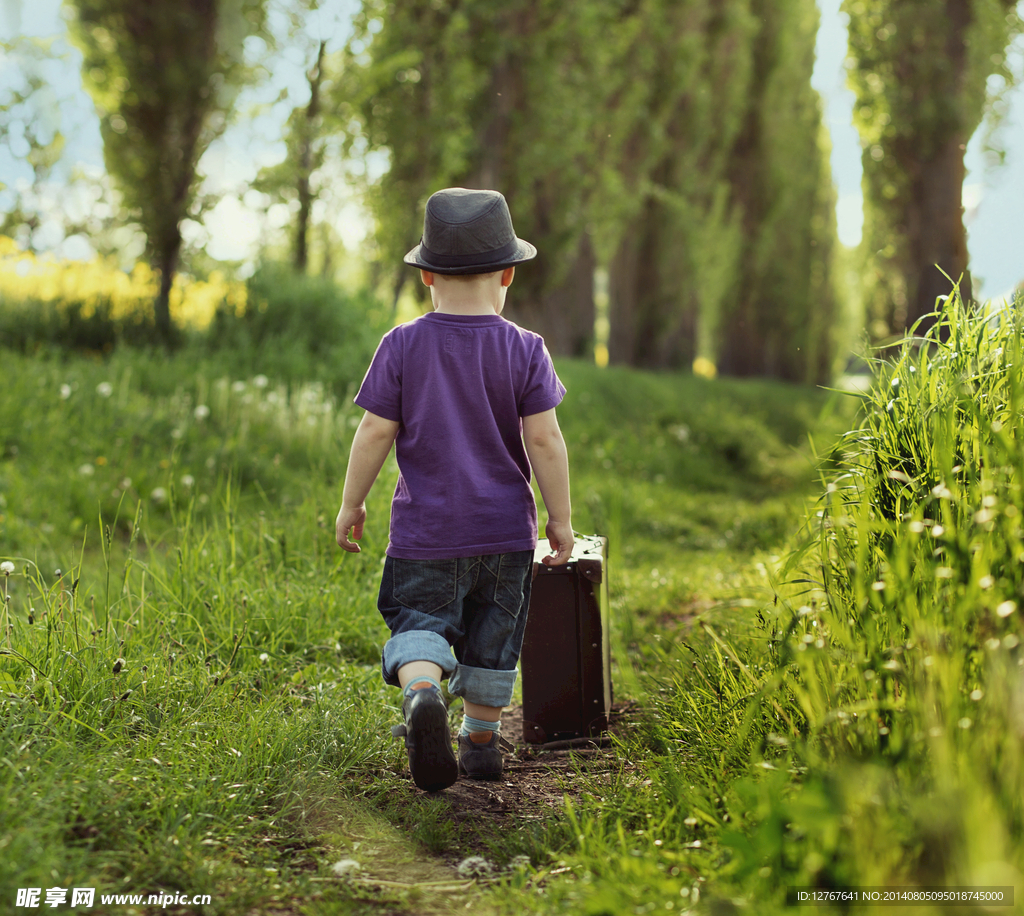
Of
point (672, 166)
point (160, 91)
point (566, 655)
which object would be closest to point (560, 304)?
point (672, 166)

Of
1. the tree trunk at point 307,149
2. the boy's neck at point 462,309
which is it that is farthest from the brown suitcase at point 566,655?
the tree trunk at point 307,149

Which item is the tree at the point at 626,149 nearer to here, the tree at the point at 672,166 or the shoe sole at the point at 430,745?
the tree at the point at 672,166

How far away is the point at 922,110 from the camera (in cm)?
890

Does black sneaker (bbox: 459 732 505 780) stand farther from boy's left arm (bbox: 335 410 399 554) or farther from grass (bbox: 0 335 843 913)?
boy's left arm (bbox: 335 410 399 554)

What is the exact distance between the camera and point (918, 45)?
29.5 feet

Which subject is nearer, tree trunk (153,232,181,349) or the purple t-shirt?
the purple t-shirt

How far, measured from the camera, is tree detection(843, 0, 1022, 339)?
8695 millimetres

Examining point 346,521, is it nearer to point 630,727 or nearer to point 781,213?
point 630,727

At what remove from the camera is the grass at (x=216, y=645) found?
5.97 ft

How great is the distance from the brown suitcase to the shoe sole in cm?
72

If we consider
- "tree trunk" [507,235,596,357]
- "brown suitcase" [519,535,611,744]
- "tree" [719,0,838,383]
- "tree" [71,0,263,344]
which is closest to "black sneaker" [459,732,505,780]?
"brown suitcase" [519,535,611,744]

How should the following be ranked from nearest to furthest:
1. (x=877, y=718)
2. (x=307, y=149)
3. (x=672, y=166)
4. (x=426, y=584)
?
(x=877, y=718), (x=426, y=584), (x=307, y=149), (x=672, y=166)

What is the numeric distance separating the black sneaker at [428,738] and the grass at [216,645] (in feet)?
0.38

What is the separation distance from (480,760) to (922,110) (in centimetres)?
903
